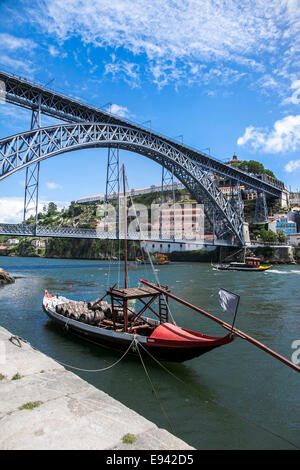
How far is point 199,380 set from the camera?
8836mm

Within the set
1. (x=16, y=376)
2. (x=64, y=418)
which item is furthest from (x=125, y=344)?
(x=64, y=418)

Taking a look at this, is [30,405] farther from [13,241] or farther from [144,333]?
[13,241]

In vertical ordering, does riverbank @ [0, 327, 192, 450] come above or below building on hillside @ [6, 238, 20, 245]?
below

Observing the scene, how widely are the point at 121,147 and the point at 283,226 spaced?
4662 centimetres

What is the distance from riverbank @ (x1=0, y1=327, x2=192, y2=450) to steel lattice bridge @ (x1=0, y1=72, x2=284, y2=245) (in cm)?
2729

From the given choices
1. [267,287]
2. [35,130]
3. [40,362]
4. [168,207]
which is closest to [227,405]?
[40,362]

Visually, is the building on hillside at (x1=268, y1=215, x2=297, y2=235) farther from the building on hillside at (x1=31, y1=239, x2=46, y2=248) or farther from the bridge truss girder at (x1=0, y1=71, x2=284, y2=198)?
the building on hillside at (x1=31, y1=239, x2=46, y2=248)

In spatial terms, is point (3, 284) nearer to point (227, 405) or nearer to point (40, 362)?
point (40, 362)

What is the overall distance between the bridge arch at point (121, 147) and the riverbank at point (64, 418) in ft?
89.1

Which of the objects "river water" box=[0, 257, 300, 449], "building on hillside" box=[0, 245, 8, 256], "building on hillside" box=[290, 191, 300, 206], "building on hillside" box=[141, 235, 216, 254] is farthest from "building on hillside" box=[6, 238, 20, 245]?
"river water" box=[0, 257, 300, 449]

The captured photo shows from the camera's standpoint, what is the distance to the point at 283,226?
72375 mm

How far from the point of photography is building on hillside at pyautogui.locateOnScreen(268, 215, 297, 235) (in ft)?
236

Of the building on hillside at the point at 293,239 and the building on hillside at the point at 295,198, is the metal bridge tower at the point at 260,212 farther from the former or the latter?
the building on hillside at the point at 295,198

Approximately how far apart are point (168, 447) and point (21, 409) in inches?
106
